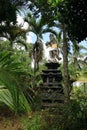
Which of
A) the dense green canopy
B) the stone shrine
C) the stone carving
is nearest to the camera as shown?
the dense green canopy

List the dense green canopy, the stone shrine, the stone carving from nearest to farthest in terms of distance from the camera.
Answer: the dense green canopy → the stone shrine → the stone carving

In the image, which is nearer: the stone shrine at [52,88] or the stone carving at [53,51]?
the stone shrine at [52,88]

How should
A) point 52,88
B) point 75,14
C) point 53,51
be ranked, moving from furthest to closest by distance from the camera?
point 53,51, point 52,88, point 75,14

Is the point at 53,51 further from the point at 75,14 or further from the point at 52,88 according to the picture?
the point at 75,14

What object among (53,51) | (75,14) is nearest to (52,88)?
(53,51)

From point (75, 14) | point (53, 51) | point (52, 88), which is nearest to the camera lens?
point (75, 14)

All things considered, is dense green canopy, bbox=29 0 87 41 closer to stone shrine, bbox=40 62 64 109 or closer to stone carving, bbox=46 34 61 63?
stone shrine, bbox=40 62 64 109

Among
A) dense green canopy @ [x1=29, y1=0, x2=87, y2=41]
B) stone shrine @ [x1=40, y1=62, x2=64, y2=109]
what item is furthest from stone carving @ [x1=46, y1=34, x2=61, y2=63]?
dense green canopy @ [x1=29, y1=0, x2=87, y2=41]

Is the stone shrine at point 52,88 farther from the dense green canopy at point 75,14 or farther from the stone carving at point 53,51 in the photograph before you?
the dense green canopy at point 75,14

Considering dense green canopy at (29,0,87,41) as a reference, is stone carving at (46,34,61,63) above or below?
above

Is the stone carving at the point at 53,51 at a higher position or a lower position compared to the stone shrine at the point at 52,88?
higher

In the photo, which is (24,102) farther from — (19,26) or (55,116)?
(19,26)

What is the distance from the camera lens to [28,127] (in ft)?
42.9

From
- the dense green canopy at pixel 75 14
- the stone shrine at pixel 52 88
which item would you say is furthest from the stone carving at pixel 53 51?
the dense green canopy at pixel 75 14
